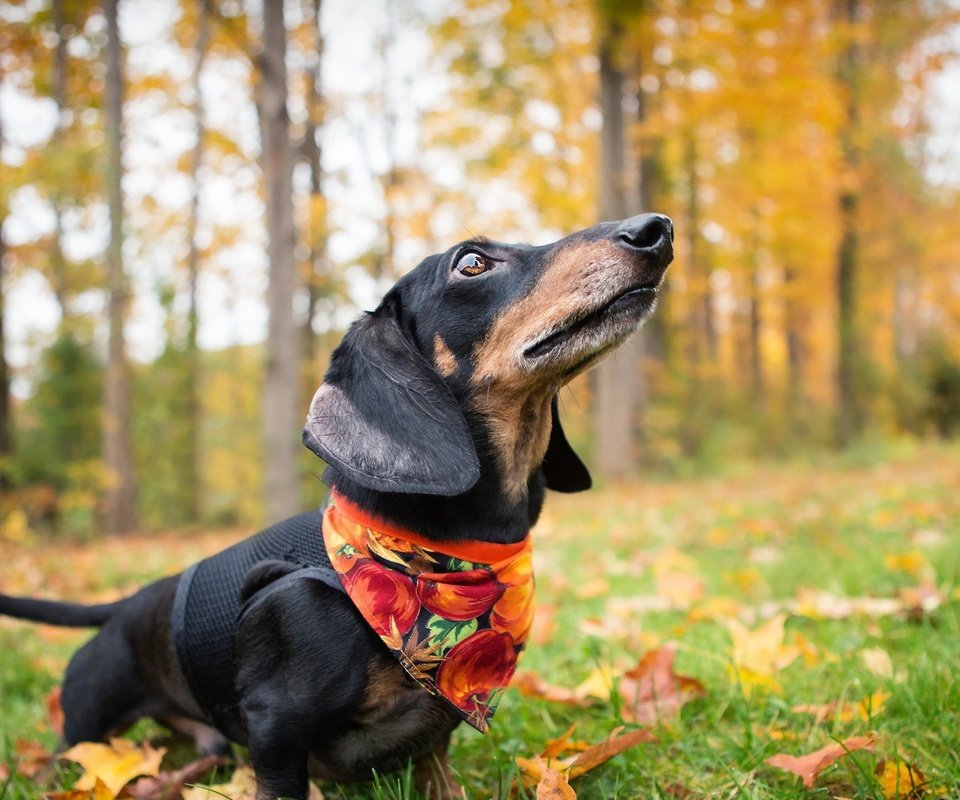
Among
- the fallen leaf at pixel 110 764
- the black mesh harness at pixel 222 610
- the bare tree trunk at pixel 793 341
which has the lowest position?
the bare tree trunk at pixel 793 341

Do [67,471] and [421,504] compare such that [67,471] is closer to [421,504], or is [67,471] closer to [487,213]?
[487,213]

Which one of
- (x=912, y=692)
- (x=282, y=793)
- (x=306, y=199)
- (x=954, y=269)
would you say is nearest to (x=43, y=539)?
(x=306, y=199)

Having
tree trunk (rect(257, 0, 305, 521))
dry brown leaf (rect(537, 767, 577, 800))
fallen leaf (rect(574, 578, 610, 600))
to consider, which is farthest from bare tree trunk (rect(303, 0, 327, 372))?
dry brown leaf (rect(537, 767, 577, 800))

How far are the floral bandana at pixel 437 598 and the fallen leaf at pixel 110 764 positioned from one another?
92cm

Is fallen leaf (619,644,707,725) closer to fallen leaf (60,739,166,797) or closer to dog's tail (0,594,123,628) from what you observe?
fallen leaf (60,739,166,797)

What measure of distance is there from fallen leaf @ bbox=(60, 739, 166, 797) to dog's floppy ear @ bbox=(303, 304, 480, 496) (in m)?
1.16

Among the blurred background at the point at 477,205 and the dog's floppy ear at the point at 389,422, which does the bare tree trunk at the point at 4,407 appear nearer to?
the blurred background at the point at 477,205

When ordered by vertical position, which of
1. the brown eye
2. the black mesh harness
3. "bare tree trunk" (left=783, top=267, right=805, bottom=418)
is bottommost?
"bare tree trunk" (left=783, top=267, right=805, bottom=418)

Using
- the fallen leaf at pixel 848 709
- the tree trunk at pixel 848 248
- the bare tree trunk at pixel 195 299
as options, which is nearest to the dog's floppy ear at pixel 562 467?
the fallen leaf at pixel 848 709

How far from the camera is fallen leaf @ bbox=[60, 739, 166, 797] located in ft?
7.26

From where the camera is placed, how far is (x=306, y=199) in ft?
52.3

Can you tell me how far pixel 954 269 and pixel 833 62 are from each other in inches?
507

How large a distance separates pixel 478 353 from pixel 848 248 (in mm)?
16254

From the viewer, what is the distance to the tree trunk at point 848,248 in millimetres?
15109
